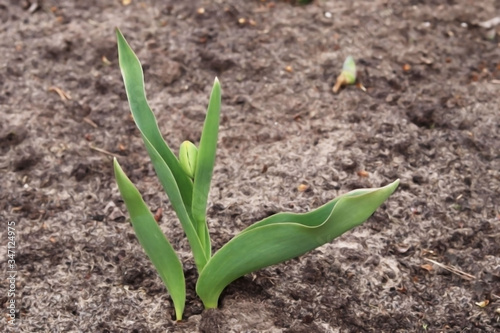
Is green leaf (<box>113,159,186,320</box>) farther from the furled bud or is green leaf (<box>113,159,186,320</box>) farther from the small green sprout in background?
the small green sprout in background

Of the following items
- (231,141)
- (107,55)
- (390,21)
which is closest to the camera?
(231,141)

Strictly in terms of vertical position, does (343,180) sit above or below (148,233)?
below

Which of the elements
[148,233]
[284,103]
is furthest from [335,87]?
[148,233]

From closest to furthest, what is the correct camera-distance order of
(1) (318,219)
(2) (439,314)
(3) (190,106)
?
1. (1) (318,219)
2. (2) (439,314)
3. (3) (190,106)

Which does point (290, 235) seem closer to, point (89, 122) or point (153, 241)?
point (153, 241)

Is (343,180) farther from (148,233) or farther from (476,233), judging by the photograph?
(148,233)

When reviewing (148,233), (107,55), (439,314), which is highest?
(148,233)

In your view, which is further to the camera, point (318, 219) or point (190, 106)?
point (190, 106)
